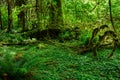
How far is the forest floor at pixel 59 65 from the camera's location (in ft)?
17.5

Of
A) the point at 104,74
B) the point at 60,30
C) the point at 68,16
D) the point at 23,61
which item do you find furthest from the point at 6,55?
the point at 68,16

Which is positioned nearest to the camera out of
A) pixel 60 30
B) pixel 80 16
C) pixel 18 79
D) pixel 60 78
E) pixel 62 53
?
pixel 18 79

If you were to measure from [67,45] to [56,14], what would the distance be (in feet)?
7.30

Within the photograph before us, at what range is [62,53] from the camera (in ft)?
25.2

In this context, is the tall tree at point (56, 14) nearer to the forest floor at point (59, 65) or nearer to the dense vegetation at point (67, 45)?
the dense vegetation at point (67, 45)

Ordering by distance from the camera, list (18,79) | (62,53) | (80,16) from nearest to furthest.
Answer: (18,79), (62,53), (80,16)

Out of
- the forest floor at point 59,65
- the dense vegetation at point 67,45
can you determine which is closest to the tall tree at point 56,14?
the dense vegetation at point 67,45

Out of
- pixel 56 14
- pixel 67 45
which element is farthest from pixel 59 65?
pixel 56 14

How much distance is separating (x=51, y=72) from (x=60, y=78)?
388 millimetres

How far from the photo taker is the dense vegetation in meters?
5.70

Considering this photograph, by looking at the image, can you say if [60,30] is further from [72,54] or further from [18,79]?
[18,79]

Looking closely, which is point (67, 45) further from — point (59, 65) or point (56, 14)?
point (56, 14)

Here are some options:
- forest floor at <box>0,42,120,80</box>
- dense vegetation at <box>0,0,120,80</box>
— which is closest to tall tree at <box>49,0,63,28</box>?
dense vegetation at <box>0,0,120,80</box>

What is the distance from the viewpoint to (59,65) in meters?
6.65
